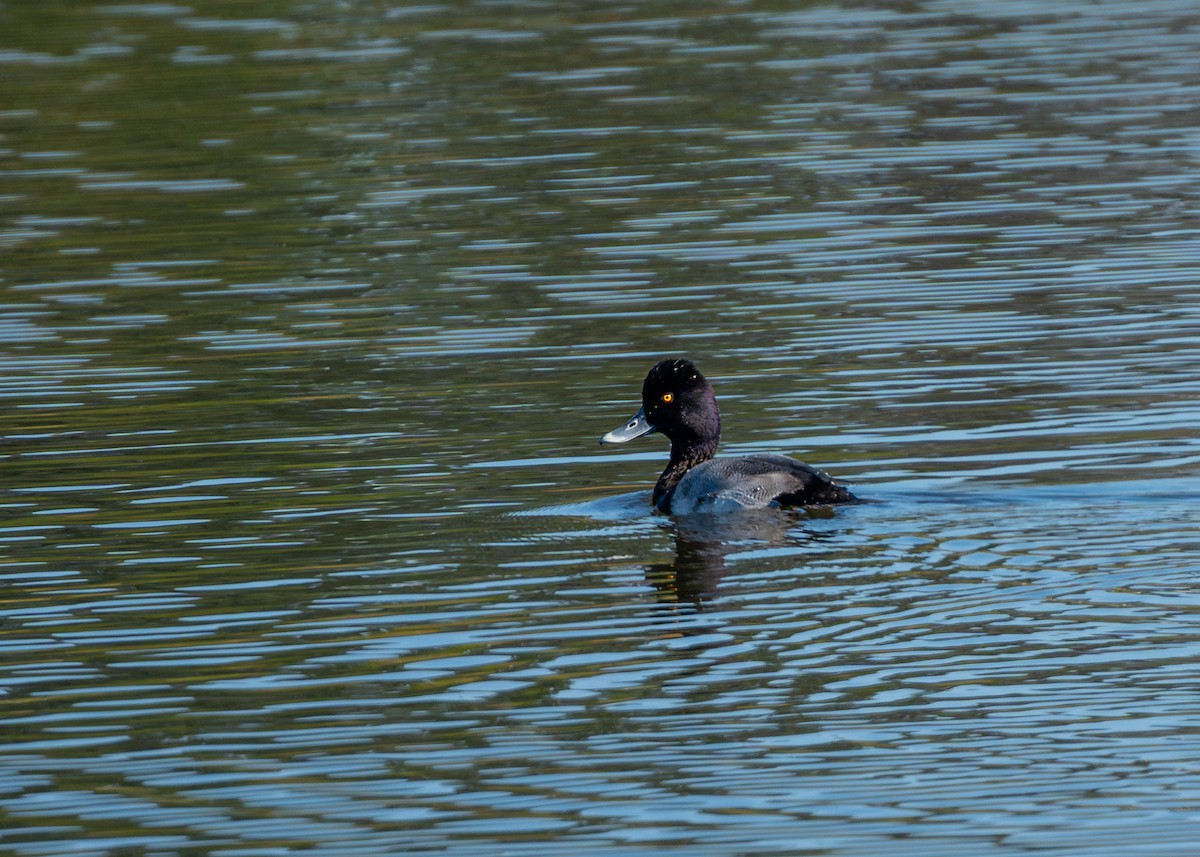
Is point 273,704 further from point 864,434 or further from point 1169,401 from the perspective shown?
point 1169,401

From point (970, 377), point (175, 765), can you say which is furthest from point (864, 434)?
point (175, 765)

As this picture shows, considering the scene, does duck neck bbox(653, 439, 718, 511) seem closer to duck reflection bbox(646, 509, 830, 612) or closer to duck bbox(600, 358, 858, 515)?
Answer: duck bbox(600, 358, 858, 515)

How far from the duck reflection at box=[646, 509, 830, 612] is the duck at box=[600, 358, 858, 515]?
10cm

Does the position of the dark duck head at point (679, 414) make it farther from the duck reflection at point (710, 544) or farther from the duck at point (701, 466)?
the duck reflection at point (710, 544)

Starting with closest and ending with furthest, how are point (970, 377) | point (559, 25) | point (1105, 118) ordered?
point (970, 377) < point (1105, 118) < point (559, 25)

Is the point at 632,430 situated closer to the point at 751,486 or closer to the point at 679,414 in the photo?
the point at 679,414

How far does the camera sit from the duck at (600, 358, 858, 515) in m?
12.4

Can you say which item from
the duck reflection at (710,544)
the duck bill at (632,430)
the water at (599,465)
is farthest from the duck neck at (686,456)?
the duck reflection at (710,544)

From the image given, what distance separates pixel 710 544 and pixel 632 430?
1.95m

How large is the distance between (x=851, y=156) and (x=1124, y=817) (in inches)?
696

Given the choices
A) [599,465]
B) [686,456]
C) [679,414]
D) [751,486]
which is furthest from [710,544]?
[599,465]

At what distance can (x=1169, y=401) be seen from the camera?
14.2 metres


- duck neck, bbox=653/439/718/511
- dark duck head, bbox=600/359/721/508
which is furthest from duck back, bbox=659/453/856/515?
dark duck head, bbox=600/359/721/508

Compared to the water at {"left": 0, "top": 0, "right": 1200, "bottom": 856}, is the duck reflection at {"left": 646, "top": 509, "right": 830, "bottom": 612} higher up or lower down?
lower down
